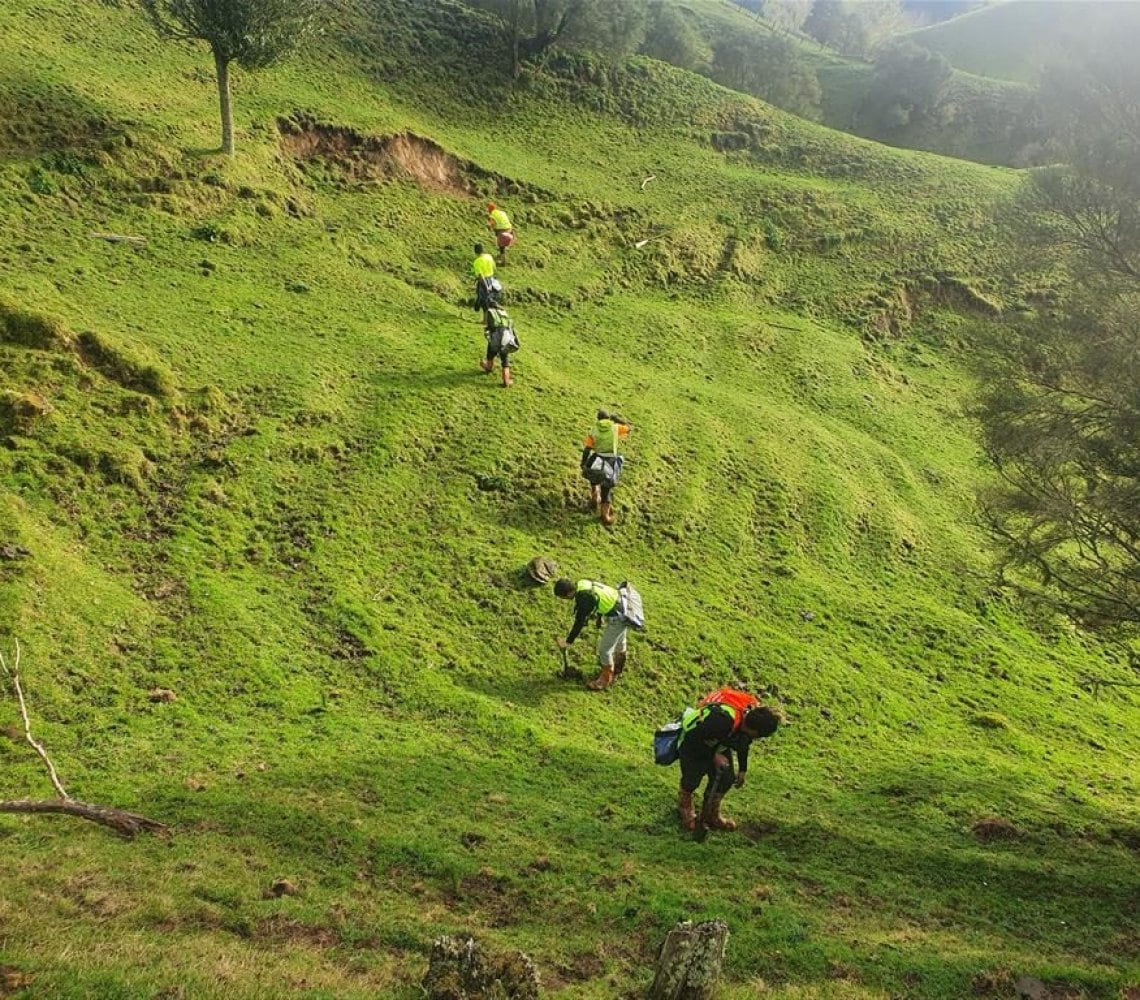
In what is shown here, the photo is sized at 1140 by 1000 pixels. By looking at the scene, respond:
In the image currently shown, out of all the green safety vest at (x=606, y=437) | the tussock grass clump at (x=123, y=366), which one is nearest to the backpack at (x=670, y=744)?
the green safety vest at (x=606, y=437)

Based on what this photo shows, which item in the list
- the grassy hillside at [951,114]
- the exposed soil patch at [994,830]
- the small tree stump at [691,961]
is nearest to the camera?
the small tree stump at [691,961]

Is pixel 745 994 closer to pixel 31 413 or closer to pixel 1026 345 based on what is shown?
pixel 1026 345

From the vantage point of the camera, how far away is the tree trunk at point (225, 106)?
103 feet

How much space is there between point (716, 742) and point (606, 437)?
11.3 metres

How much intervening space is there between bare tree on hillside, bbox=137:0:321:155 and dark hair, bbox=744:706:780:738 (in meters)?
32.1

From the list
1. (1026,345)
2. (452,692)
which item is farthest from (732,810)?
(1026,345)

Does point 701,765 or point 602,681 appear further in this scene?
point 602,681

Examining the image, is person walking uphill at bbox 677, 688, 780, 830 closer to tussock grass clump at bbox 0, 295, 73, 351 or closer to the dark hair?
the dark hair

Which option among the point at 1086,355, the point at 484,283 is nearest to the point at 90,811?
the point at 1086,355

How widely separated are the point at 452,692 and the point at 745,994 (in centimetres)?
839

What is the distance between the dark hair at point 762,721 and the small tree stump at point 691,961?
3.37 meters

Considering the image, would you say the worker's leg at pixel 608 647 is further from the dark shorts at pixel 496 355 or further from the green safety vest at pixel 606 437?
the dark shorts at pixel 496 355

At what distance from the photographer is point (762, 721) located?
37.9ft

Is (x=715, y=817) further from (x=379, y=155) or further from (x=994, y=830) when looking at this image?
(x=379, y=155)
